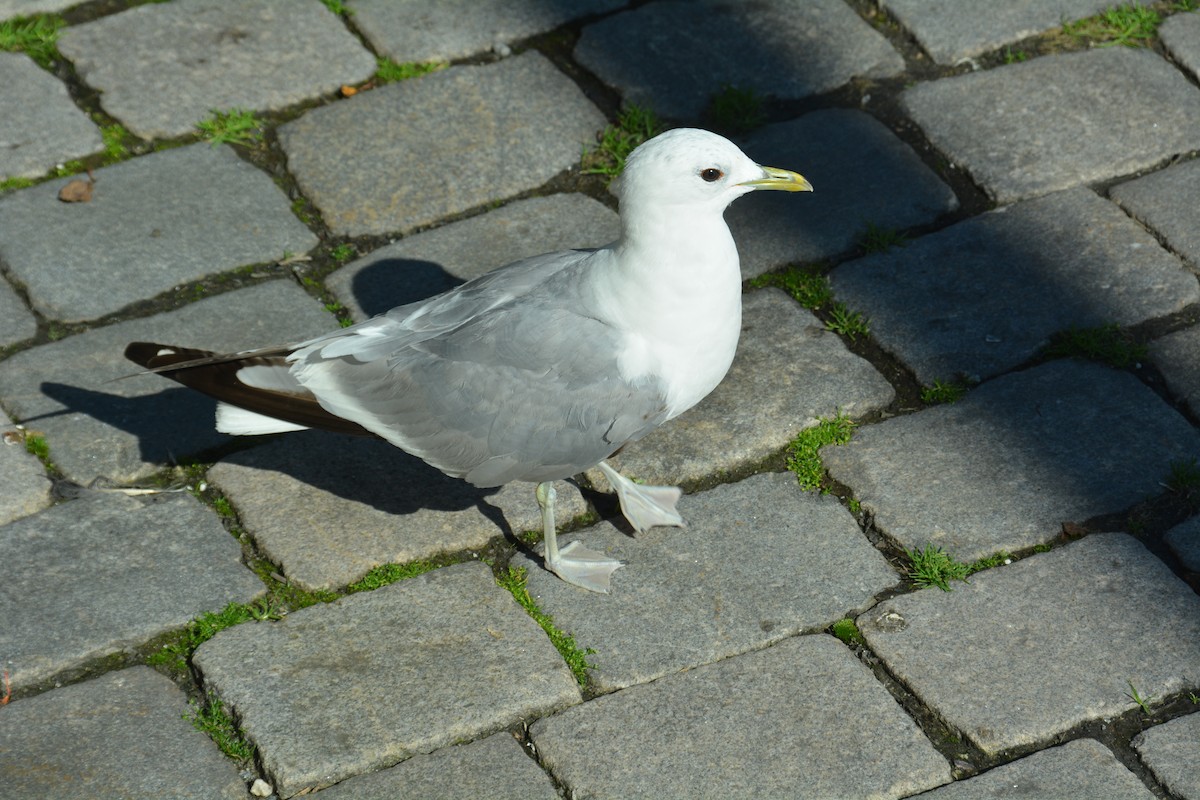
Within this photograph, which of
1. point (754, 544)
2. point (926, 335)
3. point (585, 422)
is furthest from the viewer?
point (926, 335)

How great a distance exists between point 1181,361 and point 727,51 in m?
1.86

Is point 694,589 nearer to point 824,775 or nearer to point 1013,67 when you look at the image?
A: point 824,775

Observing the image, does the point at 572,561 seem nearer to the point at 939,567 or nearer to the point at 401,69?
the point at 939,567

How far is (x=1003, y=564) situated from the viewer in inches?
126

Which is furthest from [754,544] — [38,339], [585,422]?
[38,339]

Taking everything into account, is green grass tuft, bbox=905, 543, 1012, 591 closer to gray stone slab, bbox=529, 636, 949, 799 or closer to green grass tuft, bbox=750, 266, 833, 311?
gray stone slab, bbox=529, 636, 949, 799

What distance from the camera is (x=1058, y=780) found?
2736 millimetres

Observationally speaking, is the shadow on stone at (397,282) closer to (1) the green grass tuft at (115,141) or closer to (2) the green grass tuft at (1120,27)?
(1) the green grass tuft at (115,141)

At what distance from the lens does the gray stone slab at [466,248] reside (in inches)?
153

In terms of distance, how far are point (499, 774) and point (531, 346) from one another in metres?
0.92

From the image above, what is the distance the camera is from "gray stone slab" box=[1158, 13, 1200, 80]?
14.7ft

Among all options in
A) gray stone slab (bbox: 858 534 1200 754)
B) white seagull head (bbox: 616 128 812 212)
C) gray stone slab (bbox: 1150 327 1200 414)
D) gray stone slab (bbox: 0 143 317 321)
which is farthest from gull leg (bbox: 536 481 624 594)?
gray stone slab (bbox: 1150 327 1200 414)

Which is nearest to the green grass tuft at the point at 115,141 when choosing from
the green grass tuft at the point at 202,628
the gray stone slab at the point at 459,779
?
the green grass tuft at the point at 202,628

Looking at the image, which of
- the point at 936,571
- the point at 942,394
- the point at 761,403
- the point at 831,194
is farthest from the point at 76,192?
the point at 936,571
